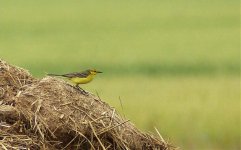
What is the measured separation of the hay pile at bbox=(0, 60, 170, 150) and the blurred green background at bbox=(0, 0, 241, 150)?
812 mm

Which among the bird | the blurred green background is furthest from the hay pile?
the blurred green background

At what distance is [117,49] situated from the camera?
35.7 metres

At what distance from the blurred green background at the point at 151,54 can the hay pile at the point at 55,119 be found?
2.66 ft

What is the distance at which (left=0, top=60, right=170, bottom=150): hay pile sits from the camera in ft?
27.6

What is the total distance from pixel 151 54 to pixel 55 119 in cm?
2618

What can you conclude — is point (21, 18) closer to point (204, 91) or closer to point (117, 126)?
point (204, 91)

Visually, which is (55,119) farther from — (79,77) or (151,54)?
(151,54)

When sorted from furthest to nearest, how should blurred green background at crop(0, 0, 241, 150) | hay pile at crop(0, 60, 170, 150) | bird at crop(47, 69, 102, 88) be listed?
blurred green background at crop(0, 0, 241, 150), bird at crop(47, 69, 102, 88), hay pile at crop(0, 60, 170, 150)

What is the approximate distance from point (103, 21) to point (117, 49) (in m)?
18.2

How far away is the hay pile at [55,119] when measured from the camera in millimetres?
8398

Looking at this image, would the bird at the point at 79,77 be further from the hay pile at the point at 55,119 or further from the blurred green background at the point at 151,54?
the blurred green background at the point at 151,54

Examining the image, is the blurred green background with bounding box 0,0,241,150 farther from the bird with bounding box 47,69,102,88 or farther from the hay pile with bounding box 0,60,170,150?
the bird with bounding box 47,69,102,88

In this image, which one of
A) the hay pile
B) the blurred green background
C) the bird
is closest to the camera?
the hay pile

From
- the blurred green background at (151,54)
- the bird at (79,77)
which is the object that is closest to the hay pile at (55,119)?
the bird at (79,77)
